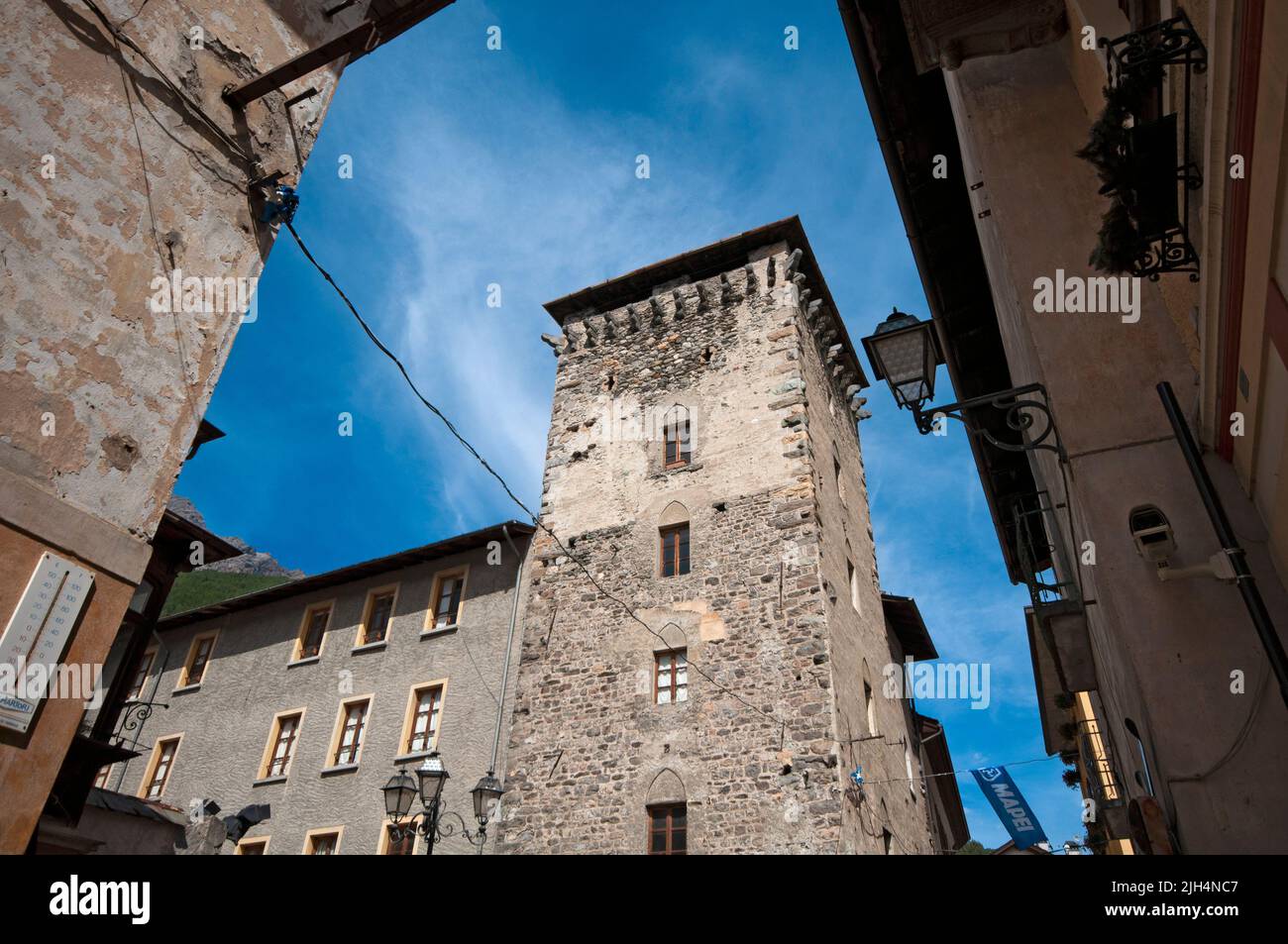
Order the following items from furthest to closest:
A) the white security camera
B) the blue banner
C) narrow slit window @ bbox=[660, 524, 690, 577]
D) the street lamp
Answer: narrow slit window @ bbox=[660, 524, 690, 577] < the blue banner < the street lamp < the white security camera

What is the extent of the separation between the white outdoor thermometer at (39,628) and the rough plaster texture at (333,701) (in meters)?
11.4

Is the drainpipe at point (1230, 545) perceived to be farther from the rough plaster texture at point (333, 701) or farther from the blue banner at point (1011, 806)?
the rough plaster texture at point (333, 701)

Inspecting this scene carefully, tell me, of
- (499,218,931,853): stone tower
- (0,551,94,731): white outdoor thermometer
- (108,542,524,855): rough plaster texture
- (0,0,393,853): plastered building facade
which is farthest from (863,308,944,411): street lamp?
(108,542,524,855): rough plaster texture

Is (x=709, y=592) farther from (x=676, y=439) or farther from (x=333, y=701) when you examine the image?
(x=333, y=701)

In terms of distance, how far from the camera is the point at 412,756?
16172mm

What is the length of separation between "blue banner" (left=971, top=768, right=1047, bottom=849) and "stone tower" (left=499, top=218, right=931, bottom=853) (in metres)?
2.49

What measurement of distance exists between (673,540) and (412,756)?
22.0 feet

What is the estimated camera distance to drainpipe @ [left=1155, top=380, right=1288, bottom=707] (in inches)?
155

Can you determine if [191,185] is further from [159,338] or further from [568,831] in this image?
[568,831]

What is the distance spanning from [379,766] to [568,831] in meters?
4.89

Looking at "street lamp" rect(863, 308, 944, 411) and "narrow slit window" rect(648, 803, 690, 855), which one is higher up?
"street lamp" rect(863, 308, 944, 411)

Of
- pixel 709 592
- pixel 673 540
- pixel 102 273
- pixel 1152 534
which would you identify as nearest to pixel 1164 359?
pixel 1152 534

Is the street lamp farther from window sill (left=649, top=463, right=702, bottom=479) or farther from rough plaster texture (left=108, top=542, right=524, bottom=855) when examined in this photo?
rough plaster texture (left=108, top=542, right=524, bottom=855)
